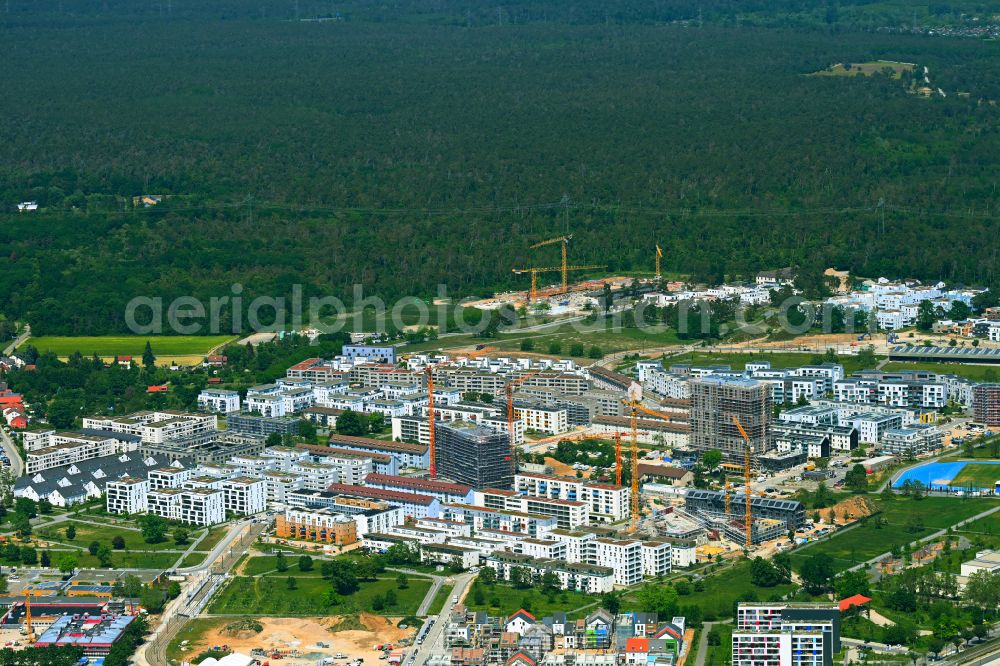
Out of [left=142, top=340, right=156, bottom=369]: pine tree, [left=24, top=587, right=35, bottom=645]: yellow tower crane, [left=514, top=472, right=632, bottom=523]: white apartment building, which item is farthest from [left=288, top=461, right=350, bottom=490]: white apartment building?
[left=142, top=340, right=156, bottom=369]: pine tree

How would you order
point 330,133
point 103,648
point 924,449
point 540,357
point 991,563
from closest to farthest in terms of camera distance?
point 103,648 < point 991,563 < point 924,449 < point 540,357 < point 330,133

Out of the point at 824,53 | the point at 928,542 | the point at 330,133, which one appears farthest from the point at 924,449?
the point at 824,53

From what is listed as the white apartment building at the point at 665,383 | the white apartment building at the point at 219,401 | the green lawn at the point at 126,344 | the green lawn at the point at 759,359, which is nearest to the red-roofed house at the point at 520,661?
the white apartment building at the point at 665,383

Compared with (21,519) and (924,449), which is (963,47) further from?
(21,519)

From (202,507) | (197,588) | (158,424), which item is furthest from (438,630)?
(158,424)

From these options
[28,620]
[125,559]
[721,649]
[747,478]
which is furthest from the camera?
[747,478]

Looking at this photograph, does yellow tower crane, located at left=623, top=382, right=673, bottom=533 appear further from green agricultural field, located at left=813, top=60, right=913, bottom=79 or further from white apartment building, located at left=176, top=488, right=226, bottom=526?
green agricultural field, located at left=813, top=60, right=913, bottom=79

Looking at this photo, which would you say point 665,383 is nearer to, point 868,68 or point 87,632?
point 87,632
